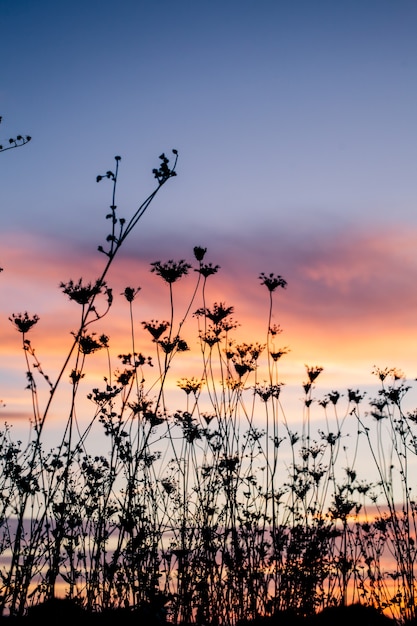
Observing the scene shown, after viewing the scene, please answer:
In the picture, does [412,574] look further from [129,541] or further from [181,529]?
[129,541]

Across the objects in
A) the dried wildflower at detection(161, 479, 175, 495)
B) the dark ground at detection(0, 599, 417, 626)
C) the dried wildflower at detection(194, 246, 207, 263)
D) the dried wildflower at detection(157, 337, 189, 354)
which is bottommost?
the dark ground at detection(0, 599, 417, 626)

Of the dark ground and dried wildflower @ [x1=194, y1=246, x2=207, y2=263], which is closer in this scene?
the dark ground

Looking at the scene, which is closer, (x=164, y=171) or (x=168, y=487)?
(x=164, y=171)

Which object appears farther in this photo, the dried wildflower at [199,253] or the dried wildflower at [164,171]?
the dried wildflower at [199,253]

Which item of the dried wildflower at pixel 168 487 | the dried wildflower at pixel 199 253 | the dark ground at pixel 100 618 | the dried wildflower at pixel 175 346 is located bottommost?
the dark ground at pixel 100 618

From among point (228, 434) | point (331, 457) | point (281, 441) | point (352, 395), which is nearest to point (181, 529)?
point (228, 434)

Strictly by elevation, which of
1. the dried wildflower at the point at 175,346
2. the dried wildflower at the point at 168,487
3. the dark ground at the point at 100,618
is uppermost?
the dried wildflower at the point at 175,346

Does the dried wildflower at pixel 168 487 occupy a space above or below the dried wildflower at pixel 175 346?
below

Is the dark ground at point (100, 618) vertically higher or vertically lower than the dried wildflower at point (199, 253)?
lower

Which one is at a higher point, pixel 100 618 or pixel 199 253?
pixel 199 253

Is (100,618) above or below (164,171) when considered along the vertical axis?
below

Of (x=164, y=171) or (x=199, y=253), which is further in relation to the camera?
(x=199, y=253)

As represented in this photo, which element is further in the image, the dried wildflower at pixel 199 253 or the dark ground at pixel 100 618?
the dried wildflower at pixel 199 253

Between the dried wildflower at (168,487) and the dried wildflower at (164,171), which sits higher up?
the dried wildflower at (164,171)
